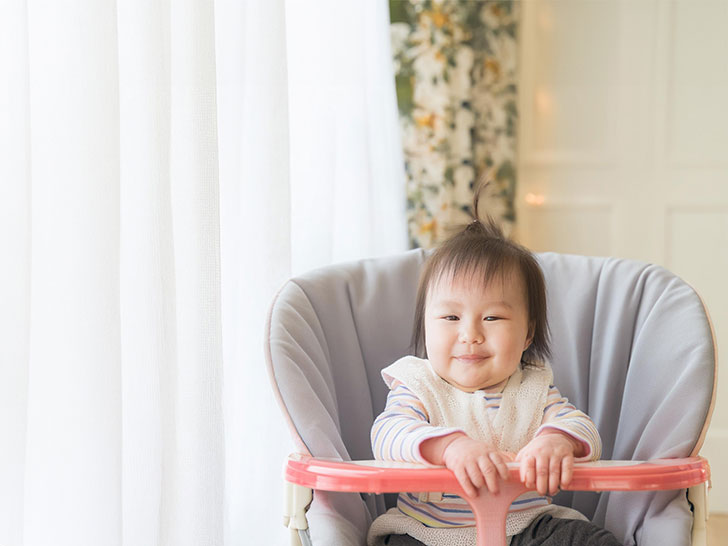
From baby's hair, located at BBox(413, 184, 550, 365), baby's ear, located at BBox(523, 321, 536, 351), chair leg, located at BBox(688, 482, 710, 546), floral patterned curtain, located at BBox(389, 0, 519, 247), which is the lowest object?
chair leg, located at BBox(688, 482, 710, 546)

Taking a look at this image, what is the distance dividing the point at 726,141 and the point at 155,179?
2.23 m

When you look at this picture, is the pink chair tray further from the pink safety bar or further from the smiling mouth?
the smiling mouth

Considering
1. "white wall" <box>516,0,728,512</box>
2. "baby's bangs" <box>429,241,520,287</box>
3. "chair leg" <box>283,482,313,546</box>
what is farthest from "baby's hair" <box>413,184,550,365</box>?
"white wall" <box>516,0,728,512</box>

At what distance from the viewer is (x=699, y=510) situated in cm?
111

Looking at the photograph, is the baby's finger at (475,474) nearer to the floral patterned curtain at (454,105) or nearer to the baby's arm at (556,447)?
the baby's arm at (556,447)

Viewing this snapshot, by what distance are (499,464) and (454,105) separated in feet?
5.91

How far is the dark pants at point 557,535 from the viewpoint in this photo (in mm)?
1163

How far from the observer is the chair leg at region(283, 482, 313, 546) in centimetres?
111

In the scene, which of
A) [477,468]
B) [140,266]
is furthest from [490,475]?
[140,266]

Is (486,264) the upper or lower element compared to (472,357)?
upper

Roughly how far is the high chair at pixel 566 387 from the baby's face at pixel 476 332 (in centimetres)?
20

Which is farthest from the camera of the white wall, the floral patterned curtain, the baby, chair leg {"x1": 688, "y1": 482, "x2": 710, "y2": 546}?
the white wall

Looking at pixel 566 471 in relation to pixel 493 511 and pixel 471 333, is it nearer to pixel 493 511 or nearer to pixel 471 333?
pixel 493 511

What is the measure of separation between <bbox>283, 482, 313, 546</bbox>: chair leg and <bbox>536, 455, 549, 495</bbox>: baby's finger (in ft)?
1.02
